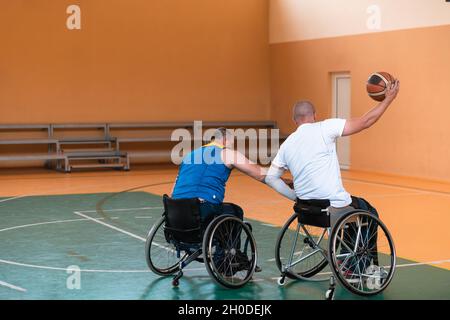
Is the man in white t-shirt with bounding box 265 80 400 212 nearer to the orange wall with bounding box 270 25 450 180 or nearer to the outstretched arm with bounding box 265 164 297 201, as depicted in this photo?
the outstretched arm with bounding box 265 164 297 201

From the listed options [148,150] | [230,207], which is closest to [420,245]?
[230,207]

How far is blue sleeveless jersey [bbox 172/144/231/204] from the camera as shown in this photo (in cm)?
573

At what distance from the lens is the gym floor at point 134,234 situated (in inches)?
220

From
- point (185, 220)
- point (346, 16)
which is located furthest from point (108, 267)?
point (346, 16)

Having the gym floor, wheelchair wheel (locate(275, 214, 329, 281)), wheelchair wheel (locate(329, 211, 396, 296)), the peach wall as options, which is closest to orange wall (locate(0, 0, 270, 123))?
the peach wall

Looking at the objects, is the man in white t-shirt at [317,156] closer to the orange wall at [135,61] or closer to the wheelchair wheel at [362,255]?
the wheelchair wheel at [362,255]

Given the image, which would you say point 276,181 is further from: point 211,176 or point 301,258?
point 301,258

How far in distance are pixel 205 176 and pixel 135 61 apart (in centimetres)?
1041

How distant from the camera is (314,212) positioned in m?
5.42

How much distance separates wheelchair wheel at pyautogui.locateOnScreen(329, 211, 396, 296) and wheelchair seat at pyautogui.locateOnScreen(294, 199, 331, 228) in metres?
0.14

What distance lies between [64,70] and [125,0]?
1.87 meters

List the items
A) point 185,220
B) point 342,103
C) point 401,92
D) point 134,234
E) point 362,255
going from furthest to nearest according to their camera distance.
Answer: point 342,103 < point 401,92 < point 134,234 < point 185,220 < point 362,255

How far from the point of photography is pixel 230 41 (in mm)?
16594

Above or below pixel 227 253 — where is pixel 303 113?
above
